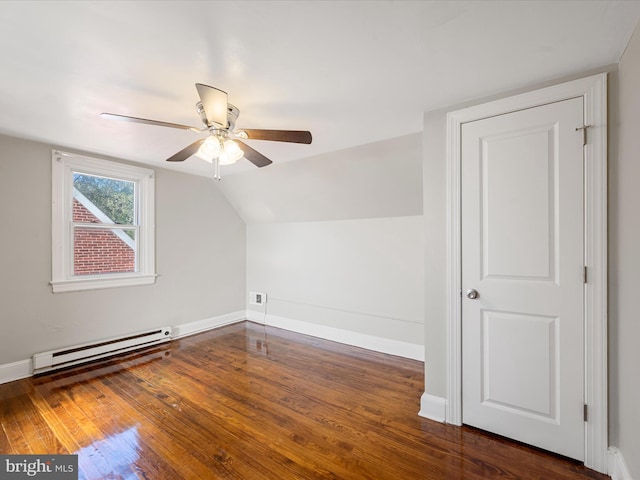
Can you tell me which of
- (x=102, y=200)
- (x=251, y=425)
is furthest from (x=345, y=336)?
(x=102, y=200)

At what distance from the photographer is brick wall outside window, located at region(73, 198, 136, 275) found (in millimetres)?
3219

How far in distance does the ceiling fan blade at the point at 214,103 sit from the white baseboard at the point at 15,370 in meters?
3.00

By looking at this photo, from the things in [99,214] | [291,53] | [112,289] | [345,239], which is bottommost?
[112,289]

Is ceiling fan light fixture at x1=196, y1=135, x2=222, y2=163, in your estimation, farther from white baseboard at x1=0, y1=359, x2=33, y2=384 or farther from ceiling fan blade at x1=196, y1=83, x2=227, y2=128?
white baseboard at x1=0, y1=359, x2=33, y2=384

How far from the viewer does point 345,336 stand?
3828mm

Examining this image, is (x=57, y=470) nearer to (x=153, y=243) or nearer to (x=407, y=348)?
(x=153, y=243)

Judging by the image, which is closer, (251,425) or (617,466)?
(617,466)

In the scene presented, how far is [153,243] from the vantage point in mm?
3760

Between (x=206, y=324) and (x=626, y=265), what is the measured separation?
4381 millimetres

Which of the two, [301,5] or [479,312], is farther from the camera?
[479,312]

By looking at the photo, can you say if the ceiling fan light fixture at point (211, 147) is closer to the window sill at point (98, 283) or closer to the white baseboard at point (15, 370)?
the window sill at point (98, 283)

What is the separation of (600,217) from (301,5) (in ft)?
6.08

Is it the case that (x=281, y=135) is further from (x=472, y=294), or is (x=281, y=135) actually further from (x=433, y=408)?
(x=433, y=408)

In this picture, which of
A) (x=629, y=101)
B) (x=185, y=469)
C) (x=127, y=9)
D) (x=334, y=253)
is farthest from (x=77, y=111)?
(x=629, y=101)
